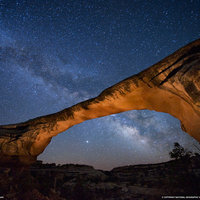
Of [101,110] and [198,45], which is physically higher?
[198,45]

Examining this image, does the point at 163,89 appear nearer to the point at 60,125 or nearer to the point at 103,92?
the point at 103,92

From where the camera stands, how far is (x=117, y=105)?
6.32 m

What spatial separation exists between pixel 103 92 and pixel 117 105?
1147 mm

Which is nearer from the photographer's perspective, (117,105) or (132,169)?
(117,105)

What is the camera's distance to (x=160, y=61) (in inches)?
169

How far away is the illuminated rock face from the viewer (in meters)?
3.53

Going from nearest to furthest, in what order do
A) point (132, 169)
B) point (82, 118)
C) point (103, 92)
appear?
point (103, 92) → point (82, 118) → point (132, 169)

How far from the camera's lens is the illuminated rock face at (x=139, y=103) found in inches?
139

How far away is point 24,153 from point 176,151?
37.6ft

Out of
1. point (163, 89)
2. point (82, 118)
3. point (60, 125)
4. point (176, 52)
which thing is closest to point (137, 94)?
point (163, 89)

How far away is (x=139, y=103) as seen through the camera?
618 cm

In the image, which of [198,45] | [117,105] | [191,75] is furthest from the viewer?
[117,105]

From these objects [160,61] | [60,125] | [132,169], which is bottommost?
[132,169]

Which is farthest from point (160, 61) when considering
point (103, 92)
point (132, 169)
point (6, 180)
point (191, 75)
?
point (132, 169)
